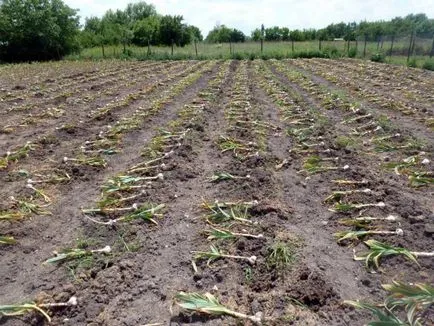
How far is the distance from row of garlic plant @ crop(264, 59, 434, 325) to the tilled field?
0.02 metres

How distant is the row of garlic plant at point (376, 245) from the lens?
2.63 meters

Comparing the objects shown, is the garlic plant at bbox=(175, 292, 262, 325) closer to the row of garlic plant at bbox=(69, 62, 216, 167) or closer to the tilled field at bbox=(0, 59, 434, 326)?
the tilled field at bbox=(0, 59, 434, 326)

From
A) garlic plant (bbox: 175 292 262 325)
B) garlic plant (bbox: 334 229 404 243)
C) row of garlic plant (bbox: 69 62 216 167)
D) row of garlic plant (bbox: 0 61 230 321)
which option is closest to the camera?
garlic plant (bbox: 175 292 262 325)

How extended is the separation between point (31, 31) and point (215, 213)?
2920 centimetres

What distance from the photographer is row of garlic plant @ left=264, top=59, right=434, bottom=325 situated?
263 centimetres

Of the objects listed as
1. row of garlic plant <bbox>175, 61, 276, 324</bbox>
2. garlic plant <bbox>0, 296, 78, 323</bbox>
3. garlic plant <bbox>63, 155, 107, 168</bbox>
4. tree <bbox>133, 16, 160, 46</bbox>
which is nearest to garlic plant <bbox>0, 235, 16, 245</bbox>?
garlic plant <bbox>0, 296, 78, 323</bbox>

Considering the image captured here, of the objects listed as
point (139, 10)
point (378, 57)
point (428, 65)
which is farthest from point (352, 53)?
point (139, 10)

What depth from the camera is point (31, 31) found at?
91.7ft

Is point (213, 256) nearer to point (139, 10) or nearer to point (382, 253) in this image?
point (382, 253)

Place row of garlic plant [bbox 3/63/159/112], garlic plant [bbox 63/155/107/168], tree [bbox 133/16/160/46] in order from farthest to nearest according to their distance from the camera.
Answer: tree [bbox 133/16/160/46], row of garlic plant [bbox 3/63/159/112], garlic plant [bbox 63/155/107/168]

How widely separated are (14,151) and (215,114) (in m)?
4.31

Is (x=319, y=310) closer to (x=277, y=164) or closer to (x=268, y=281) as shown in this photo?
(x=268, y=281)

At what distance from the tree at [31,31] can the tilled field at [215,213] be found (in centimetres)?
2264

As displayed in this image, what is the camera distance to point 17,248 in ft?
12.2
